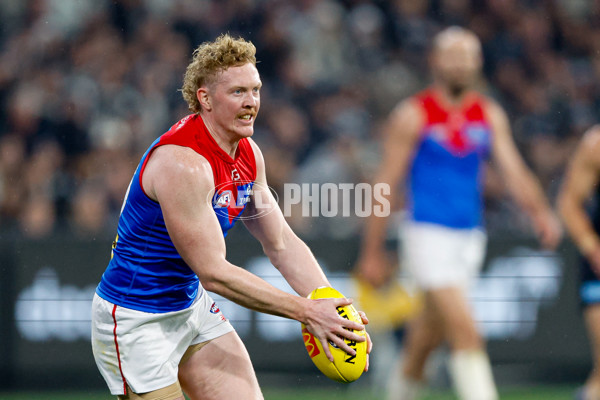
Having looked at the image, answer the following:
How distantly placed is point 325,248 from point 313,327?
5180mm

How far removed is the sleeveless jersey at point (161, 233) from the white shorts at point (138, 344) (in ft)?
0.17

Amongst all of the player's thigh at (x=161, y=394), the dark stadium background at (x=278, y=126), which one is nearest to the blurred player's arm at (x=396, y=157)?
the dark stadium background at (x=278, y=126)

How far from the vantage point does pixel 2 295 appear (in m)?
8.97

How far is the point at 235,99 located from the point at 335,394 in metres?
5.27

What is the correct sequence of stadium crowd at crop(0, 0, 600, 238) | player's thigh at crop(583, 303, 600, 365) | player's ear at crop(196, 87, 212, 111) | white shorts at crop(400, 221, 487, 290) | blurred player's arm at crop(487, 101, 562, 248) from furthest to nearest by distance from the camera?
stadium crowd at crop(0, 0, 600, 238) < blurred player's arm at crop(487, 101, 562, 248) < white shorts at crop(400, 221, 487, 290) < player's thigh at crop(583, 303, 600, 365) < player's ear at crop(196, 87, 212, 111)

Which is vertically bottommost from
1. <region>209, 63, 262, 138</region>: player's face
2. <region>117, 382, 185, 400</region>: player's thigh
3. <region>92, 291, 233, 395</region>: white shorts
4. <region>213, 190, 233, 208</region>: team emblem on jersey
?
<region>117, 382, 185, 400</region>: player's thigh

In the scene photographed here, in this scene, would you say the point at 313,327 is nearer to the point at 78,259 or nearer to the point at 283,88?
the point at 78,259

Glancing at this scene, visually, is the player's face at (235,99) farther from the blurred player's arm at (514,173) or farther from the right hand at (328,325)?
the blurred player's arm at (514,173)

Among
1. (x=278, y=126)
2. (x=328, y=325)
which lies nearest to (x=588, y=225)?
(x=328, y=325)

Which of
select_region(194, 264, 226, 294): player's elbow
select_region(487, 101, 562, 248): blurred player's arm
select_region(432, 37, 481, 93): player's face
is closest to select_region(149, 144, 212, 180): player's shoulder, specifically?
select_region(194, 264, 226, 294): player's elbow

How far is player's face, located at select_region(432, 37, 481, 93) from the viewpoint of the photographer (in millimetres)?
7195

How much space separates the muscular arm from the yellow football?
332mm

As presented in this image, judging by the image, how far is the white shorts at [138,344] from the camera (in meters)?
4.39

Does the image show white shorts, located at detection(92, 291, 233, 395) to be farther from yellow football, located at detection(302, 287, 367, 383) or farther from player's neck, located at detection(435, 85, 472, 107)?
player's neck, located at detection(435, 85, 472, 107)
